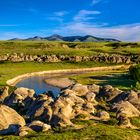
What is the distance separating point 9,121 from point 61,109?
6332 mm

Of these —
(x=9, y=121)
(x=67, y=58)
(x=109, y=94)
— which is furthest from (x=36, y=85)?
(x=67, y=58)

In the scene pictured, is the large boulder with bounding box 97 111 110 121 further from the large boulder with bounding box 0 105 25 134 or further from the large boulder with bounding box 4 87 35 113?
the large boulder with bounding box 4 87 35 113

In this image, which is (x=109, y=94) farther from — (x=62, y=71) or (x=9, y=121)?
(x=62, y=71)

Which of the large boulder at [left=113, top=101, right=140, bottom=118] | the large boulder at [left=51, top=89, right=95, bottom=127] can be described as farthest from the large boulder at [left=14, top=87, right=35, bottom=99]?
the large boulder at [left=113, top=101, right=140, bottom=118]

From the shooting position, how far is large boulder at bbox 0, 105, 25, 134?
40.2 m

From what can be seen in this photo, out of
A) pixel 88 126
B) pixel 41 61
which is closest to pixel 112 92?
pixel 88 126

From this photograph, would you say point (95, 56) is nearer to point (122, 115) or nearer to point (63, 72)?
point (63, 72)

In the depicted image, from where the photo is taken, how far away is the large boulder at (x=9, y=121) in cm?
4024

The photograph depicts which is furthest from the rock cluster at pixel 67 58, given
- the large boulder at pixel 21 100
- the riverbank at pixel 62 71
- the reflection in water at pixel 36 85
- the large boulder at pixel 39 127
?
the large boulder at pixel 39 127

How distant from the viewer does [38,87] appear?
10838 centimetres

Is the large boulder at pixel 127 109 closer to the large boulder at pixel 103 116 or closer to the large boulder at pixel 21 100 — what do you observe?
the large boulder at pixel 103 116

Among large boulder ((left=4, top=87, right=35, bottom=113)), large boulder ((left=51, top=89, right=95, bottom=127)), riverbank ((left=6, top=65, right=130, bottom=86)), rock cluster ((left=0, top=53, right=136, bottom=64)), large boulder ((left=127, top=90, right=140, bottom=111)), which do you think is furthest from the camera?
rock cluster ((left=0, top=53, right=136, bottom=64))

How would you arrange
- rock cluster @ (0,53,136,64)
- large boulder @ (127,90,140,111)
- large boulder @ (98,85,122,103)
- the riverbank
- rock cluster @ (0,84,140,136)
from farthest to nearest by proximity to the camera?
1. rock cluster @ (0,53,136,64)
2. the riverbank
3. large boulder @ (98,85,122,103)
4. large boulder @ (127,90,140,111)
5. rock cluster @ (0,84,140,136)

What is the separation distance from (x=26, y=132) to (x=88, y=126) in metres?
7.18
